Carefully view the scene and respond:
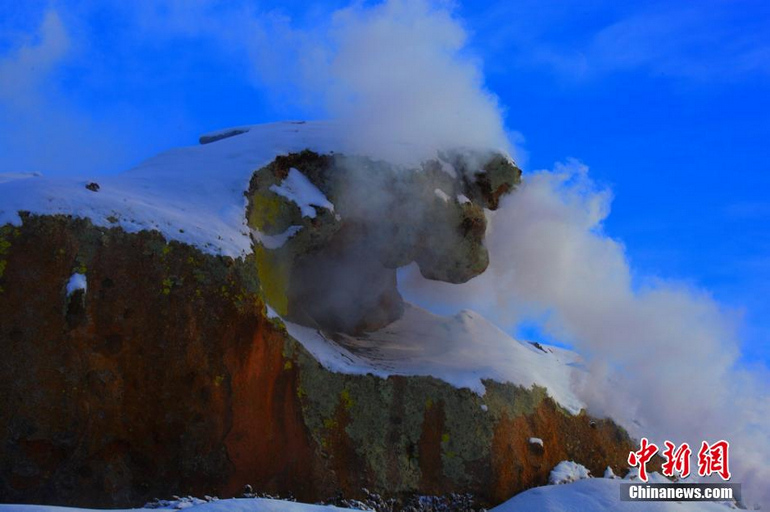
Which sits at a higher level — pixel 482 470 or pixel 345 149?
pixel 345 149

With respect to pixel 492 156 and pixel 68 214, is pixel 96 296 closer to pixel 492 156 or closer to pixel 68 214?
pixel 68 214

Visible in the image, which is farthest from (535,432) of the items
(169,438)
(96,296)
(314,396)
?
(96,296)

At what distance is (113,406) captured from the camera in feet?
33.2

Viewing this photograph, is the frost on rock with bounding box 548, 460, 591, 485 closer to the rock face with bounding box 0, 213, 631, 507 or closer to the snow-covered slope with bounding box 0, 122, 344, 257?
the rock face with bounding box 0, 213, 631, 507

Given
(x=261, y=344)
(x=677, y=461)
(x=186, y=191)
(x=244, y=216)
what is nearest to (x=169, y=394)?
(x=261, y=344)

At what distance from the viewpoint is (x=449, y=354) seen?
48.5ft

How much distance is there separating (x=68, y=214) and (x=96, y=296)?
118cm

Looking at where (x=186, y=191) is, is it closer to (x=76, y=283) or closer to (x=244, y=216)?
(x=244, y=216)

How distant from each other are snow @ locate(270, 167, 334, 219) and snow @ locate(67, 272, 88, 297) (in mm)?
3976

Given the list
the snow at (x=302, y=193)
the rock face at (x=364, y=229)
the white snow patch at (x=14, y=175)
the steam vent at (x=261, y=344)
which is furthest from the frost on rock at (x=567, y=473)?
the white snow patch at (x=14, y=175)

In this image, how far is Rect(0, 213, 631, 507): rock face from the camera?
9.77 metres

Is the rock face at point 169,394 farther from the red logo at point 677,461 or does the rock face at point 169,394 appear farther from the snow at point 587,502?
the red logo at point 677,461

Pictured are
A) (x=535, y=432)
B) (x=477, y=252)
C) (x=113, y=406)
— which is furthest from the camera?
(x=477, y=252)

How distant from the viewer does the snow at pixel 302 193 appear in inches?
525
